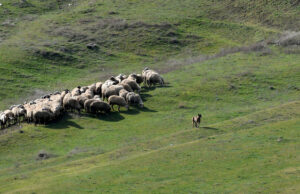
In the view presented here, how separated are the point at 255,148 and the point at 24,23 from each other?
60.0 m

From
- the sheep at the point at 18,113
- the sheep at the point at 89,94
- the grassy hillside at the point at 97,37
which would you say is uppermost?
the grassy hillside at the point at 97,37

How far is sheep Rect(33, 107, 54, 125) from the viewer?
41.7 m

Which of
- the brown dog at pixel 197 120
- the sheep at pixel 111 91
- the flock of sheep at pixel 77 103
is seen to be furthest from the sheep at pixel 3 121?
the brown dog at pixel 197 120

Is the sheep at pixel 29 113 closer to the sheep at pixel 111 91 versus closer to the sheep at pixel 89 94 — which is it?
the sheep at pixel 89 94

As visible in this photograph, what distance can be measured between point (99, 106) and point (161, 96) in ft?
23.5

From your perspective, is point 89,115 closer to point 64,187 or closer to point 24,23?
point 64,187

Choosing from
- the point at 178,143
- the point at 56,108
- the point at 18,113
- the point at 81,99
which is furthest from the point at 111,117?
the point at 178,143

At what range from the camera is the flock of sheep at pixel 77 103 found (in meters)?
42.5

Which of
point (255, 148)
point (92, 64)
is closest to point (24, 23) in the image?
point (92, 64)

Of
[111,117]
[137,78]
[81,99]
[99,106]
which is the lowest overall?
[111,117]

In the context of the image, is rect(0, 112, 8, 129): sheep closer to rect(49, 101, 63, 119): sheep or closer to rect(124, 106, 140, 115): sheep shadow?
rect(49, 101, 63, 119): sheep

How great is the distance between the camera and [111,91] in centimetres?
4753

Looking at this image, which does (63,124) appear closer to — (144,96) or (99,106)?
(99,106)

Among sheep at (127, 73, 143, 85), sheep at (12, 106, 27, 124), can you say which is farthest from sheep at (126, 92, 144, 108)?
sheep at (12, 106, 27, 124)
